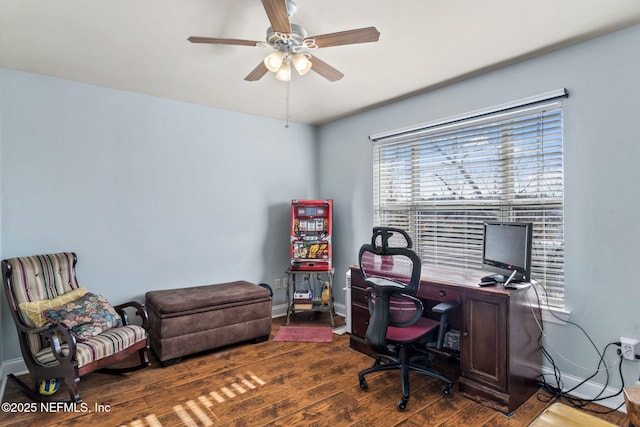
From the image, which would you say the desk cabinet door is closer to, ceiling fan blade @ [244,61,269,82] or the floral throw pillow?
ceiling fan blade @ [244,61,269,82]

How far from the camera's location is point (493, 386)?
2309 mm

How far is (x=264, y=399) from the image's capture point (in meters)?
2.42

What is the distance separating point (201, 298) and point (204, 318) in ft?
0.59

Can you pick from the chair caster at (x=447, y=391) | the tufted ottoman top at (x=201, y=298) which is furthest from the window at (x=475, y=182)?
the tufted ottoman top at (x=201, y=298)

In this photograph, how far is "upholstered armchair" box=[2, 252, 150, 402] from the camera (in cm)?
236

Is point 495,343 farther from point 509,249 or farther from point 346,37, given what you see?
point 346,37

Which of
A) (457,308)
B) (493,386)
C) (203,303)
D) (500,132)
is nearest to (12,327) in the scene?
(203,303)

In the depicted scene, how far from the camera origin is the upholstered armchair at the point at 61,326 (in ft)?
7.74

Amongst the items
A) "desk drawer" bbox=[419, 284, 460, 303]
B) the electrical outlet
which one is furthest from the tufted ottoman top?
the electrical outlet

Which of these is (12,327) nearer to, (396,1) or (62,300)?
A: (62,300)

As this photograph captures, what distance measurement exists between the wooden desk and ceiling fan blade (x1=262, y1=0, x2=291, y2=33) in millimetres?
2026

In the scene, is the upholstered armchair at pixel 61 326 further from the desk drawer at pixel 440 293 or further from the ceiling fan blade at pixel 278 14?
the ceiling fan blade at pixel 278 14

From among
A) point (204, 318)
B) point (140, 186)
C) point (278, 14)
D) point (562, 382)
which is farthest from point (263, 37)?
point (562, 382)

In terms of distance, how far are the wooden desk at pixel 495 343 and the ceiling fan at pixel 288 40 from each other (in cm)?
179
